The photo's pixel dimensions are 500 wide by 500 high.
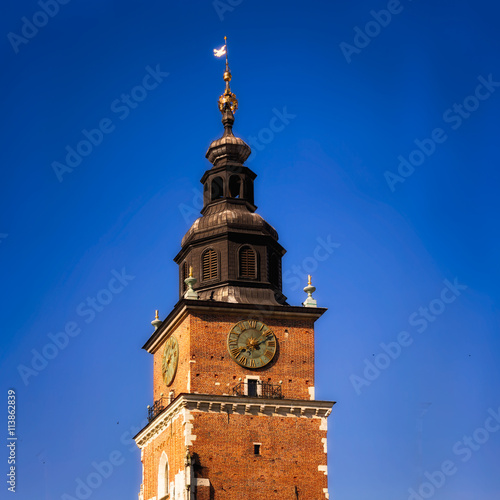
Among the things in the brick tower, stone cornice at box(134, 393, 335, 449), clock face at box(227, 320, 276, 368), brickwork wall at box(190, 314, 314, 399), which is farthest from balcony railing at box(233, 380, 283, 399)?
clock face at box(227, 320, 276, 368)

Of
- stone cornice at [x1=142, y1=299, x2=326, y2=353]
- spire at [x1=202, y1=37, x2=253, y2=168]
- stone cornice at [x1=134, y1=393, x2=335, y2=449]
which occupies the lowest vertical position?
stone cornice at [x1=134, y1=393, x2=335, y2=449]

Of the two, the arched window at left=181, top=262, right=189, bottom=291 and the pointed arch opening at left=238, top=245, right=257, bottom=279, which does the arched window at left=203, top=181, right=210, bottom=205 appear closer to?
the arched window at left=181, top=262, right=189, bottom=291

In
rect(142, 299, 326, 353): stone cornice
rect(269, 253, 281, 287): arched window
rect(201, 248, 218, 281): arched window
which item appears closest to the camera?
rect(142, 299, 326, 353): stone cornice

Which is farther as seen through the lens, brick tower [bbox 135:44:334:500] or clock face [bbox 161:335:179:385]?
clock face [bbox 161:335:179:385]

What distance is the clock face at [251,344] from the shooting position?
181 feet

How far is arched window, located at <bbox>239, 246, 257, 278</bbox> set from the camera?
5734 centimetres

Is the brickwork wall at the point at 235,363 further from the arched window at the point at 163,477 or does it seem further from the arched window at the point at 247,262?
the arched window at the point at 163,477

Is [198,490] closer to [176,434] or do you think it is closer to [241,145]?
[176,434]

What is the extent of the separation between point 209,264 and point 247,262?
6.29 feet

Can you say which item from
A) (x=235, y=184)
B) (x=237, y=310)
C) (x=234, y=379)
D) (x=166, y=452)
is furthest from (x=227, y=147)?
(x=166, y=452)

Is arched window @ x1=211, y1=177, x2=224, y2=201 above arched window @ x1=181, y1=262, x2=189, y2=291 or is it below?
above

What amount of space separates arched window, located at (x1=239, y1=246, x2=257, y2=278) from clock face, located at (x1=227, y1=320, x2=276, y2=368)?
2.71 metres

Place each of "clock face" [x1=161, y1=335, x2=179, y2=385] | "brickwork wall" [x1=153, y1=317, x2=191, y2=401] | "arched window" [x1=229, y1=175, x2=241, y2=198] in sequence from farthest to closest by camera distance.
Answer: "arched window" [x1=229, y1=175, x2=241, y2=198]
"clock face" [x1=161, y1=335, x2=179, y2=385]
"brickwork wall" [x1=153, y1=317, x2=191, y2=401]

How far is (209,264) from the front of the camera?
57906mm
